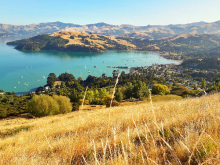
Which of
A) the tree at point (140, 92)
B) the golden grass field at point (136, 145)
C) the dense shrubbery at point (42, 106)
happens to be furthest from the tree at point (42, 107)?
the tree at point (140, 92)

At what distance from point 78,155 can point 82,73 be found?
112491 millimetres

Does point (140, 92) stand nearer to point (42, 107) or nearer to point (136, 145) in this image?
point (42, 107)

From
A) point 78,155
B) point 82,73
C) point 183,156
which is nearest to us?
point 183,156

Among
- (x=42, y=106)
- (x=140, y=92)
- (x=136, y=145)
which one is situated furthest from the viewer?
(x=140, y=92)

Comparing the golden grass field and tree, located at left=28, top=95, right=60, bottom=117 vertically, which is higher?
the golden grass field

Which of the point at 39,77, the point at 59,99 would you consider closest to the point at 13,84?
the point at 39,77

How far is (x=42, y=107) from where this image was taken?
25391mm

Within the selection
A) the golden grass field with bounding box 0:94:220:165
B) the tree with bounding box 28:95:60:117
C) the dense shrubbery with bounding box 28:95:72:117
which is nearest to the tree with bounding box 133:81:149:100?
the dense shrubbery with bounding box 28:95:72:117

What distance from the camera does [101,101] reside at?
39031 mm

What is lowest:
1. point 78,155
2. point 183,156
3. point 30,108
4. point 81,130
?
point 30,108

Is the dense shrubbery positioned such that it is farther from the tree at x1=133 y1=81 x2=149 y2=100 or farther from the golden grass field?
the tree at x1=133 y1=81 x2=149 y2=100

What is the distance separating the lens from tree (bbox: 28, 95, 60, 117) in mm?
25312

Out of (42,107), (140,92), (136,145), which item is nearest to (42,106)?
(42,107)

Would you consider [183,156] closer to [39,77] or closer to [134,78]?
[134,78]
